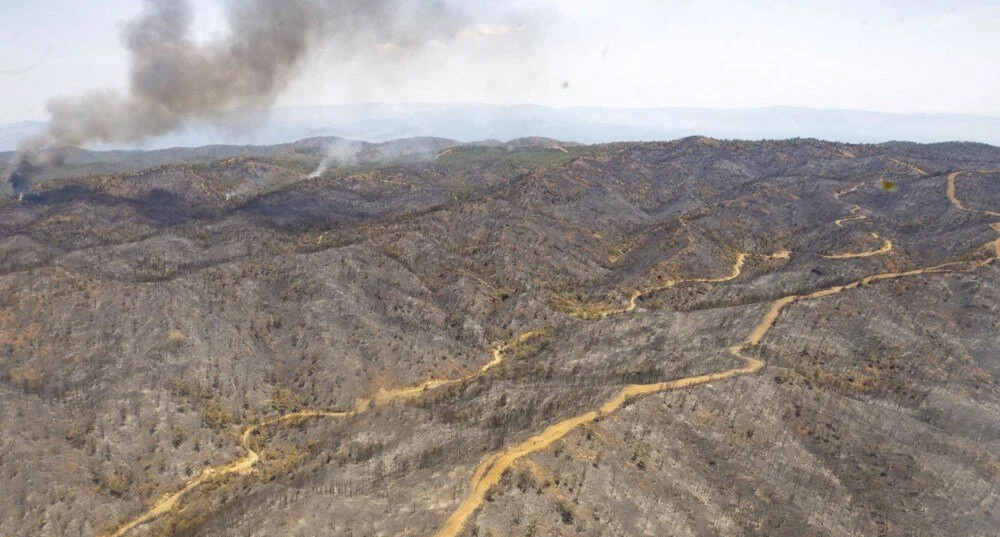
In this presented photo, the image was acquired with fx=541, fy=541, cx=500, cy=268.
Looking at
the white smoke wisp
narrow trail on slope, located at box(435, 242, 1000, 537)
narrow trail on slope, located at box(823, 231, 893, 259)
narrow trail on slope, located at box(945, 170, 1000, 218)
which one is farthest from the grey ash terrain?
the white smoke wisp

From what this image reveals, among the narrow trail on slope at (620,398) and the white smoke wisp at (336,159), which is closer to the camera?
the narrow trail on slope at (620,398)

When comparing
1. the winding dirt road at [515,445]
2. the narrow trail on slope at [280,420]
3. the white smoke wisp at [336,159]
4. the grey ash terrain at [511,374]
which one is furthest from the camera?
the white smoke wisp at [336,159]

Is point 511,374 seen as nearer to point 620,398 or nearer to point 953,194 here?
point 620,398

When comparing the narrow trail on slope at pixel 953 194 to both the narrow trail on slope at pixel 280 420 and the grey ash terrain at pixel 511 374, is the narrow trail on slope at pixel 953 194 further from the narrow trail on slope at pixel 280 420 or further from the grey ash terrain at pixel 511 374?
the narrow trail on slope at pixel 280 420

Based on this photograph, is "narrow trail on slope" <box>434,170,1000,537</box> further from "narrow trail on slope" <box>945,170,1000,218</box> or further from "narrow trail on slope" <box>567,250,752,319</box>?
"narrow trail on slope" <box>945,170,1000,218</box>

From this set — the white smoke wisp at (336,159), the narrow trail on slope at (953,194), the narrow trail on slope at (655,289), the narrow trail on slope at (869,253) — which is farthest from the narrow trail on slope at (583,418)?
the white smoke wisp at (336,159)

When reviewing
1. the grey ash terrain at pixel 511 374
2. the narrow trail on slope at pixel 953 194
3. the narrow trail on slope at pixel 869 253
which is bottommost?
the grey ash terrain at pixel 511 374
